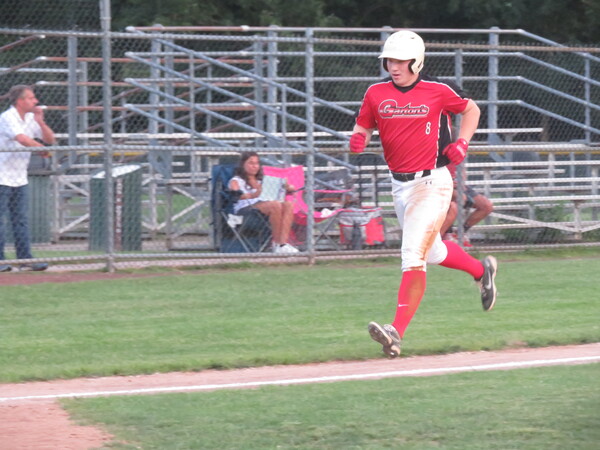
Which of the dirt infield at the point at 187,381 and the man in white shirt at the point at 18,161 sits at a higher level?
the man in white shirt at the point at 18,161

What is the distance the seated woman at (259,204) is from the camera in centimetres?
1282

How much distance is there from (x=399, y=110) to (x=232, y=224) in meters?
5.76

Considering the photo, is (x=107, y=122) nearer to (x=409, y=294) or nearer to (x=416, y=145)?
(x=416, y=145)

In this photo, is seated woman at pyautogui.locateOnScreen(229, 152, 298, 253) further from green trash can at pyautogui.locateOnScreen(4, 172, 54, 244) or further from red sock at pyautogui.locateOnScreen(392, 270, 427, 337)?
red sock at pyautogui.locateOnScreen(392, 270, 427, 337)

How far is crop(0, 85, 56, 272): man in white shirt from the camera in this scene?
39.0 feet

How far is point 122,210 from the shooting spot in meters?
13.7

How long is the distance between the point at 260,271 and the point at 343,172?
263 centimetres

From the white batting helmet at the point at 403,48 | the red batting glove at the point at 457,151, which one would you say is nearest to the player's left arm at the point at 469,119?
the red batting glove at the point at 457,151

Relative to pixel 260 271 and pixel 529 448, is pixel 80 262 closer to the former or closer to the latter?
pixel 260 271

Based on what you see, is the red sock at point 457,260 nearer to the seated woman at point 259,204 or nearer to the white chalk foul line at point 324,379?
the white chalk foul line at point 324,379

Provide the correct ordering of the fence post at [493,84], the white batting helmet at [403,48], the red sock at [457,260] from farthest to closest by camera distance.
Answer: the fence post at [493,84] → the red sock at [457,260] → the white batting helmet at [403,48]

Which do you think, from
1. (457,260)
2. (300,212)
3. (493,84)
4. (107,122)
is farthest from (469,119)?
(493,84)

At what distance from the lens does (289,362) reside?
7.52 metres

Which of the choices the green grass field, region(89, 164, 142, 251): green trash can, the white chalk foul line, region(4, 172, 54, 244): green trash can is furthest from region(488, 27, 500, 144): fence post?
the white chalk foul line
